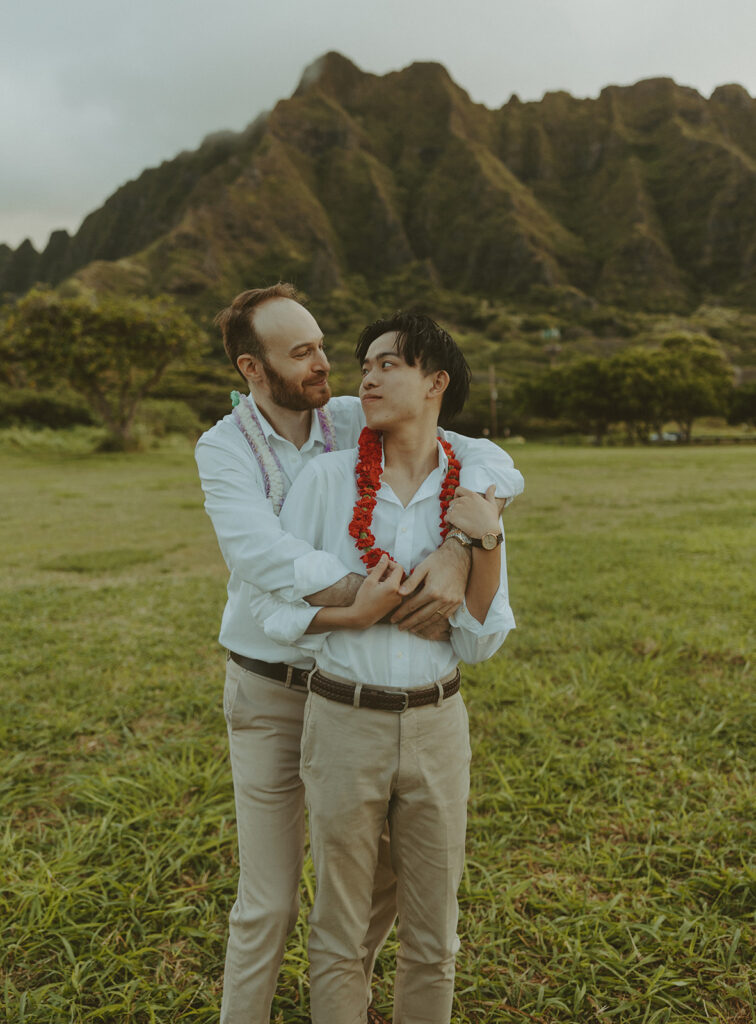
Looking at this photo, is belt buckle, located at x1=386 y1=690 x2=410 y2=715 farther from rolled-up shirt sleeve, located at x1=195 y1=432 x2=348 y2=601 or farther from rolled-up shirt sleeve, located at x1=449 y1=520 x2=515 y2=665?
rolled-up shirt sleeve, located at x1=195 y1=432 x2=348 y2=601

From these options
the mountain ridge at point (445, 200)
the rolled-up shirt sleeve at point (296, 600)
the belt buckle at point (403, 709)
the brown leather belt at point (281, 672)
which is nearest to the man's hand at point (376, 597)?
the rolled-up shirt sleeve at point (296, 600)

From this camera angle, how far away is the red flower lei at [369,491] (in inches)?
70.0

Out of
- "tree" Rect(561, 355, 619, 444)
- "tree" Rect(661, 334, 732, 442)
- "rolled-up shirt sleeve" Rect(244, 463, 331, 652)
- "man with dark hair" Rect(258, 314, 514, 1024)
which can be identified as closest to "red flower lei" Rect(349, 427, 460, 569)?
"man with dark hair" Rect(258, 314, 514, 1024)

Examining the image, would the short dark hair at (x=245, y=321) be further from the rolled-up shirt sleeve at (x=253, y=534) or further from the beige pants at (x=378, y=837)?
the beige pants at (x=378, y=837)

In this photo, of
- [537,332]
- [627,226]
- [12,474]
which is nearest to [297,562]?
[12,474]

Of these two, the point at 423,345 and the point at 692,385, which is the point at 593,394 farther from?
the point at 423,345

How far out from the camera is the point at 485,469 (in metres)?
1.93

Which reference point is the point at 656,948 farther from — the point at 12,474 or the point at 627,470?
the point at 12,474

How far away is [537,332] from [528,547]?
9025cm

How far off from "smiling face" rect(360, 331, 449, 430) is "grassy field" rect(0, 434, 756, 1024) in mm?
1982

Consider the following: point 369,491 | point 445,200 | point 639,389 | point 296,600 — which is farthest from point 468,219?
point 296,600

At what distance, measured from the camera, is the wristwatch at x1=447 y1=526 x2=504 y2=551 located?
1.71 metres

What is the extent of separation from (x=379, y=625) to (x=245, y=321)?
103cm

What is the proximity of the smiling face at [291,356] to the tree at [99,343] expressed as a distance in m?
26.3
